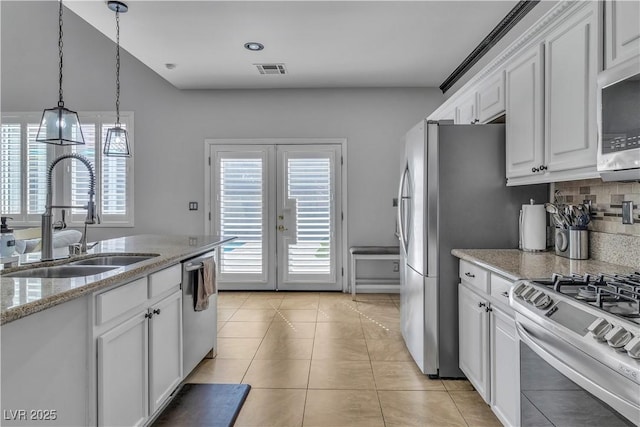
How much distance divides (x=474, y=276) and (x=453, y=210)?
495 mm

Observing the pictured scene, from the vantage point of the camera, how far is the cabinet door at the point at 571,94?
1749 millimetres

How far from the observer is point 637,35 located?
145cm

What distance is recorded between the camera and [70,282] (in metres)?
1.39

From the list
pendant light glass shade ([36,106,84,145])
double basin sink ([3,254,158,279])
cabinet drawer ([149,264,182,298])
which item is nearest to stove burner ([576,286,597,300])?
cabinet drawer ([149,264,182,298])

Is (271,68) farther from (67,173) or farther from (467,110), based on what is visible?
(67,173)

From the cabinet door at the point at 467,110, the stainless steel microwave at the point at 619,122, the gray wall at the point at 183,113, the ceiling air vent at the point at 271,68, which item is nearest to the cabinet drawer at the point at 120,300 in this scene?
the stainless steel microwave at the point at 619,122

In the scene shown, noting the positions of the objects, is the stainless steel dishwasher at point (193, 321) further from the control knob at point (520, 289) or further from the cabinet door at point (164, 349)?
the control knob at point (520, 289)

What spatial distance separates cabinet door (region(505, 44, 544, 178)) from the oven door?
1138 millimetres

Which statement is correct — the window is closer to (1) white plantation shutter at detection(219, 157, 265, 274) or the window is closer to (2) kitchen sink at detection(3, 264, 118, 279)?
(1) white plantation shutter at detection(219, 157, 265, 274)

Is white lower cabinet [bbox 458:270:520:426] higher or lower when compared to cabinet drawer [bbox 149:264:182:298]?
lower

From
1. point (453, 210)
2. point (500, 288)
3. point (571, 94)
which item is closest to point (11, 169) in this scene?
point (453, 210)

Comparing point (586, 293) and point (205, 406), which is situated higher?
point (586, 293)

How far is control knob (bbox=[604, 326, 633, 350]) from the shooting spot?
0.97 m

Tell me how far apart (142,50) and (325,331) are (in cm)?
341
